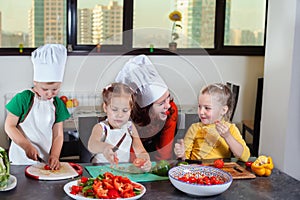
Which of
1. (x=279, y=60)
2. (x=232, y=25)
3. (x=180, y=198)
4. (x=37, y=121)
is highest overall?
(x=232, y=25)

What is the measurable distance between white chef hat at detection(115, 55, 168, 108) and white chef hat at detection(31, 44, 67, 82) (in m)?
0.35

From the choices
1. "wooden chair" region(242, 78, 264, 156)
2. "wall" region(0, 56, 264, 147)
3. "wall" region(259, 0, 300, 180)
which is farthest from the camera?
"wooden chair" region(242, 78, 264, 156)

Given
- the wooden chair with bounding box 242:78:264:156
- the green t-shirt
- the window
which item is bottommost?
the wooden chair with bounding box 242:78:264:156

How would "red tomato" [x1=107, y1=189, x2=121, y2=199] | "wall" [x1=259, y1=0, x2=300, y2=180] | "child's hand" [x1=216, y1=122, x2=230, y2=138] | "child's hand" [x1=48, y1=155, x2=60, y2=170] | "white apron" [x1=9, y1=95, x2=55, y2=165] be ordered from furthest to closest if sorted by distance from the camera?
"wall" [x1=259, y1=0, x2=300, y2=180] → "white apron" [x1=9, y1=95, x2=55, y2=165] → "child's hand" [x1=216, y1=122, x2=230, y2=138] → "child's hand" [x1=48, y1=155, x2=60, y2=170] → "red tomato" [x1=107, y1=189, x2=121, y2=199]

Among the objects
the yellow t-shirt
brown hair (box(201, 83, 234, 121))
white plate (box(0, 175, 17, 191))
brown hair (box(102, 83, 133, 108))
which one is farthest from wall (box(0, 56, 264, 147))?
white plate (box(0, 175, 17, 191))

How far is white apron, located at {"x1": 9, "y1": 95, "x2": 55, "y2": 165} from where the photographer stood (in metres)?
2.00

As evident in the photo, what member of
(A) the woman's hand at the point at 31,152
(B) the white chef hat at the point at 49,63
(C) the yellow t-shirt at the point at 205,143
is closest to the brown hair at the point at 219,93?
(C) the yellow t-shirt at the point at 205,143

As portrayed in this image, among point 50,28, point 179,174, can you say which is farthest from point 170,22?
point 179,174

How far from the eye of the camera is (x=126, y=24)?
412cm

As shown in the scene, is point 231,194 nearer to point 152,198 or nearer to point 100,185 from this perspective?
point 152,198

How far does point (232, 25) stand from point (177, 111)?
2696mm

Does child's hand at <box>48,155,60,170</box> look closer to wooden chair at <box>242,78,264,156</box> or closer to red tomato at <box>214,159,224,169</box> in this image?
red tomato at <box>214,159,224,169</box>

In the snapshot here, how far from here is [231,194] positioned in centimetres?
154

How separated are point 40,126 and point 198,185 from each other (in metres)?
0.86
